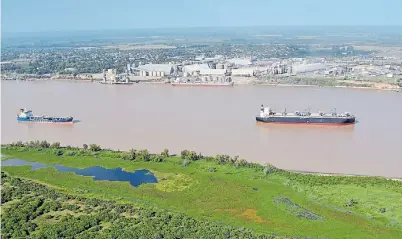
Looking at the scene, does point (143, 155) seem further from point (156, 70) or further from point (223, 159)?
point (156, 70)

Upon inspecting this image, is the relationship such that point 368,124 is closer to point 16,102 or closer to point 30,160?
point 30,160

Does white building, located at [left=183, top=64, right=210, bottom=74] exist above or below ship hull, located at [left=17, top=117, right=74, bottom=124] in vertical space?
above

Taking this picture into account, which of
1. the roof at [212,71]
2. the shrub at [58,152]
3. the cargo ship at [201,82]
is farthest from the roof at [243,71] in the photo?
the shrub at [58,152]

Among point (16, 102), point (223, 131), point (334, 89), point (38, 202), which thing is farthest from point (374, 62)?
point (38, 202)

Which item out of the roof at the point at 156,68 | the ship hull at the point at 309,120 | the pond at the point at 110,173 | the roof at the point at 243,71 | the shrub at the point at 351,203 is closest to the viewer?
the shrub at the point at 351,203

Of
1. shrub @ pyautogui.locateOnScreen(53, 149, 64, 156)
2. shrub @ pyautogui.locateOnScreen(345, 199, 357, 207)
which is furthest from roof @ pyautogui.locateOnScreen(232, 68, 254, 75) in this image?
shrub @ pyautogui.locateOnScreen(345, 199, 357, 207)

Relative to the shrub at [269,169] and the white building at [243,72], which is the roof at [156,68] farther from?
the shrub at [269,169]

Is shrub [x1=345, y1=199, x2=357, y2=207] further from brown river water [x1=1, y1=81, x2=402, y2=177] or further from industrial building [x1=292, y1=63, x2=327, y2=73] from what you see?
industrial building [x1=292, y1=63, x2=327, y2=73]

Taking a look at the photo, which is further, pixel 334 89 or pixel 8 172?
pixel 334 89
